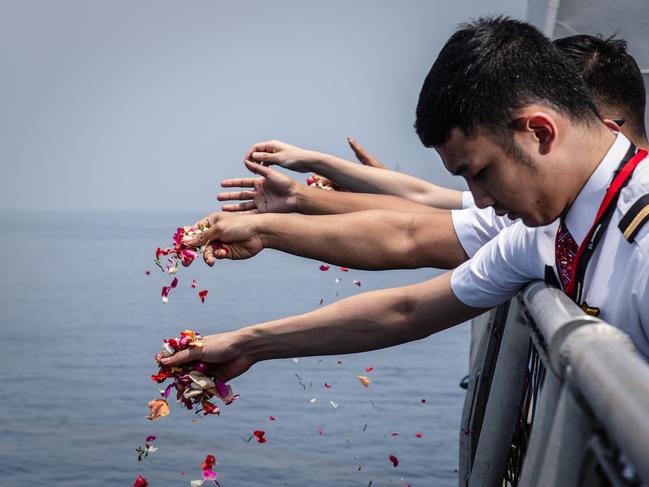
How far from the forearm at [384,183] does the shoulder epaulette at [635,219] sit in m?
3.48

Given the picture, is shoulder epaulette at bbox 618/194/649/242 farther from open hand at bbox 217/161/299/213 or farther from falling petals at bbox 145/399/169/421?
Result: open hand at bbox 217/161/299/213

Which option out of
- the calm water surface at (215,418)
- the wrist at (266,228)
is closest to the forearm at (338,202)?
the wrist at (266,228)

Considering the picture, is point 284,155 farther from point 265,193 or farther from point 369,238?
point 369,238

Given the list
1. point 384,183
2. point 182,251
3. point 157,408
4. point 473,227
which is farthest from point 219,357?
point 384,183

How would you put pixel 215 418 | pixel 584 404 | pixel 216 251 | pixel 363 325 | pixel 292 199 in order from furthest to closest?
pixel 215 418, pixel 292 199, pixel 216 251, pixel 363 325, pixel 584 404

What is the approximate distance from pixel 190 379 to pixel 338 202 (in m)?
1.55

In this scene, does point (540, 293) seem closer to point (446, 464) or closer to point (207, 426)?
point (446, 464)

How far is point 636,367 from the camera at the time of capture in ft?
5.27

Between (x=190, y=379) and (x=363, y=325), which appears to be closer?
(x=363, y=325)

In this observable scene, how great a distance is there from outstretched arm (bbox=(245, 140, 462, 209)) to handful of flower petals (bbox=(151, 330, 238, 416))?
1.86 meters

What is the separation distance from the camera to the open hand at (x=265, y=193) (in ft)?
18.4

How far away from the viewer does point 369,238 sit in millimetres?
5152

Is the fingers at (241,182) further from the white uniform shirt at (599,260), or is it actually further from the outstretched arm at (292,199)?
the white uniform shirt at (599,260)

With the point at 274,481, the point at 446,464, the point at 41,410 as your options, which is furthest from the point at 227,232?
the point at 41,410
